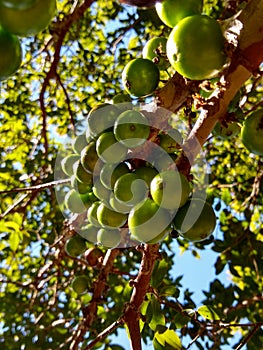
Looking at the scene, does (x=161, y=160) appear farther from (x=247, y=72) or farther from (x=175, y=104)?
(x=247, y=72)

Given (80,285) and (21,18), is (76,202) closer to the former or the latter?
(80,285)

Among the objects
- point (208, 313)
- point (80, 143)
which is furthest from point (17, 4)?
point (208, 313)

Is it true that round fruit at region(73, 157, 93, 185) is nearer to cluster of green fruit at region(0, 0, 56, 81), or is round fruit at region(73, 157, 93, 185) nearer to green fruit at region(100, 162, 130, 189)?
green fruit at region(100, 162, 130, 189)

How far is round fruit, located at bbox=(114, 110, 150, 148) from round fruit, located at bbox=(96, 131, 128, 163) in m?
0.02

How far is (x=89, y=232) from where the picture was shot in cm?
219

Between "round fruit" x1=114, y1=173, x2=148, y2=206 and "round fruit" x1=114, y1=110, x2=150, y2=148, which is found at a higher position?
"round fruit" x1=114, y1=110, x2=150, y2=148

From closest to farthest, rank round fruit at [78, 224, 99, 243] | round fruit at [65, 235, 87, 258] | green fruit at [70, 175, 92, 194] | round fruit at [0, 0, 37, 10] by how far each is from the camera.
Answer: round fruit at [0, 0, 37, 10], green fruit at [70, 175, 92, 194], round fruit at [78, 224, 99, 243], round fruit at [65, 235, 87, 258]

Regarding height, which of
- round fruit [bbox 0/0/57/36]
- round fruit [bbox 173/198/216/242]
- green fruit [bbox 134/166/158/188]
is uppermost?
green fruit [bbox 134/166/158/188]

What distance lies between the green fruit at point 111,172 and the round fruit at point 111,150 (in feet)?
0.07

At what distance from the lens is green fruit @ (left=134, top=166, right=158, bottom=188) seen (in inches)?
54.9

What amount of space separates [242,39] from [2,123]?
3455 millimetres

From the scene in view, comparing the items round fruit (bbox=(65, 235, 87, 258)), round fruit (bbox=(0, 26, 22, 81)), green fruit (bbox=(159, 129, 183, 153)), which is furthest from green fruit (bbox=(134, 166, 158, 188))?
round fruit (bbox=(65, 235, 87, 258))

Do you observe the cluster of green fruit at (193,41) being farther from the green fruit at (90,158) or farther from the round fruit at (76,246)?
the round fruit at (76,246)

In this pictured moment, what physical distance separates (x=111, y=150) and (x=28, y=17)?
2.31 feet
